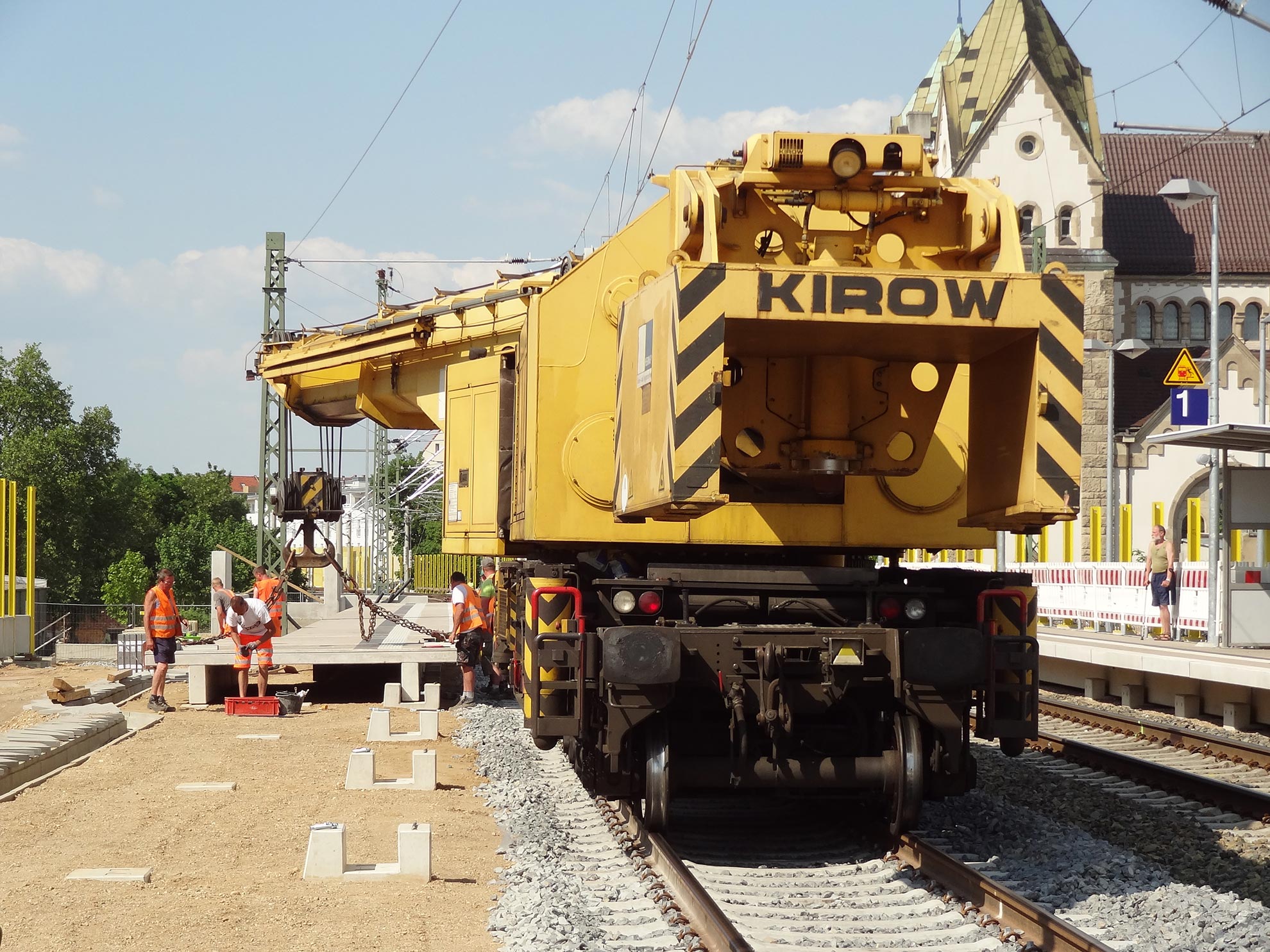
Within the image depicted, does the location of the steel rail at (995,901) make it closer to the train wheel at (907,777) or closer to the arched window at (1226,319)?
the train wheel at (907,777)

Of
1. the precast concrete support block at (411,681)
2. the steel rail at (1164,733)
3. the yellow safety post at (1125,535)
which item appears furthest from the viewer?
the yellow safety post at (1125,535)

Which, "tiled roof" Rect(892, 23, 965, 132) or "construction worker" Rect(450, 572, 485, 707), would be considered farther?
"tiled roof" Rect(892, 23, 965, 132)

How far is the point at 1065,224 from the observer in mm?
48625

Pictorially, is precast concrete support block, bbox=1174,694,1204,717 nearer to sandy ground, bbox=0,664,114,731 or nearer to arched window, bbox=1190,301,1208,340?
sandy ground, bbox=0,664,114,731

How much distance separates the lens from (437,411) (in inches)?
571

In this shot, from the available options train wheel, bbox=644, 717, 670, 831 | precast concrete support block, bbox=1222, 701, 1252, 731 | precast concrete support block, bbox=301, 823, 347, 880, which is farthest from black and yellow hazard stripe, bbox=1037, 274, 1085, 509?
precast concrete support block, bbox=1222, 701, 1252, 731

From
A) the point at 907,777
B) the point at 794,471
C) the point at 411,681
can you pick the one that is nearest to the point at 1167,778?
the point at 907,777

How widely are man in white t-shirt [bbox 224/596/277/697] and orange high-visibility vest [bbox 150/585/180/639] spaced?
1033 millimetres

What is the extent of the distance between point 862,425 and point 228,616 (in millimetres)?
10841

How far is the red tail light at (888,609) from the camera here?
7762 mm

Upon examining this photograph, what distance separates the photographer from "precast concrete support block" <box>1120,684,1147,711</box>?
57.9ft

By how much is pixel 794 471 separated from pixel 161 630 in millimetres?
11559

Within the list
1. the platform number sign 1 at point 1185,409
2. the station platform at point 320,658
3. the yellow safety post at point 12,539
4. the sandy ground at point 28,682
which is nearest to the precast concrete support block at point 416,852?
the sandy ground at point 28,682

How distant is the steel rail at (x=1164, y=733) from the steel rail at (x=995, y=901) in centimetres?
554
